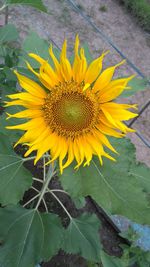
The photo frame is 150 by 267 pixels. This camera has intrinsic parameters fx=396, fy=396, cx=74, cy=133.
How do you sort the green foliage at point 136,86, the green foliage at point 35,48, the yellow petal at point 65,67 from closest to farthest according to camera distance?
1. the yellow petal at point 65,67
2. the green foliage at point 136,86
3. the green foliage at point 35,48

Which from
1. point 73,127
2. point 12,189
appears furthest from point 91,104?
point 12,189

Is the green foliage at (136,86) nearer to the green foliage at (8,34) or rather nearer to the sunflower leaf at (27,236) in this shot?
the sunflower leaf at (27,236)

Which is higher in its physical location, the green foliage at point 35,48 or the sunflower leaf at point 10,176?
the green foliage at point 35,48

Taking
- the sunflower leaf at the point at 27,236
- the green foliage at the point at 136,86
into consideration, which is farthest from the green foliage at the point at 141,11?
the sunflower leaf at the point at 27,236

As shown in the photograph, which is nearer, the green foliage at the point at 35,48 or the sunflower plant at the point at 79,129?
the sunflower plant at the point at 79,129

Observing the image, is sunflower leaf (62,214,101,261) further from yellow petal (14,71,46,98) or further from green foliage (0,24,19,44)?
green foliage (0,24,19,44)

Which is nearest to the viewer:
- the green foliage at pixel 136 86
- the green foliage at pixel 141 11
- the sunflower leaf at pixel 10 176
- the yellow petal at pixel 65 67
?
the yellow petal at pixel 65 67
